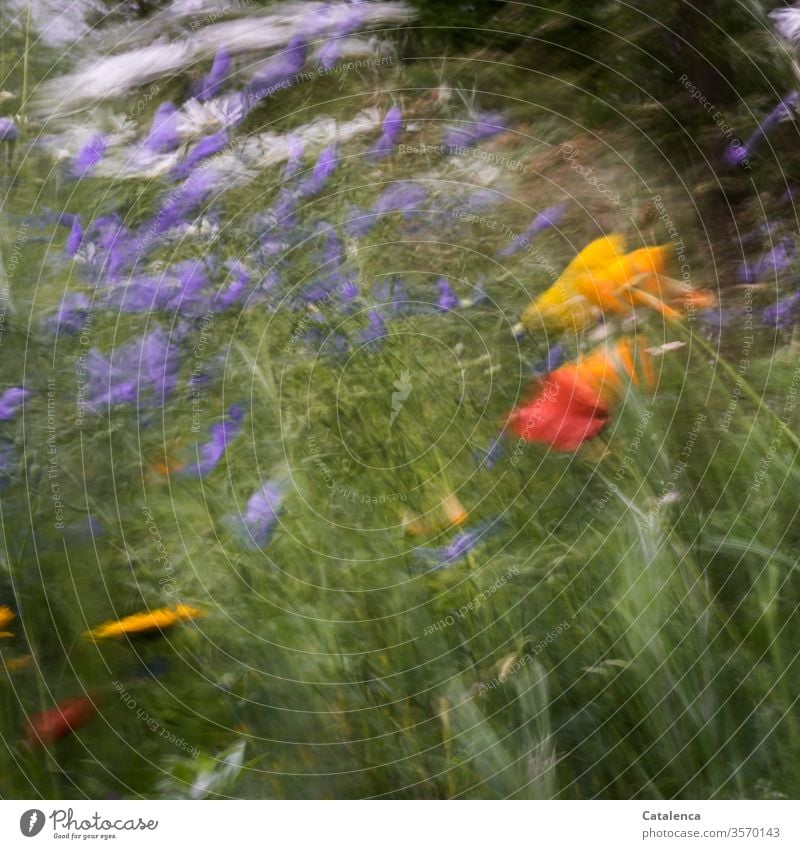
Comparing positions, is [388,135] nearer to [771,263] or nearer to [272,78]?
[272,78]

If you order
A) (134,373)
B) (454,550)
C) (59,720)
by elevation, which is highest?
(134,373)

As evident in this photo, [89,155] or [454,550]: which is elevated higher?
[89,155]

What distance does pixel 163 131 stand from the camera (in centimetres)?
60

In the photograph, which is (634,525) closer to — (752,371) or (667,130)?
(752,371)

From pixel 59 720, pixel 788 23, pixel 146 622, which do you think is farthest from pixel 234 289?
pixel 788 23

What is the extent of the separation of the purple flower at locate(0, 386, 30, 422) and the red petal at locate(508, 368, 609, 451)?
1.40ft

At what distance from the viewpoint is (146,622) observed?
1.95 feet

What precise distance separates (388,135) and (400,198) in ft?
0.18

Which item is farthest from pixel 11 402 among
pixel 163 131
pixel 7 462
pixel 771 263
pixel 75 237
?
pixel 771 263

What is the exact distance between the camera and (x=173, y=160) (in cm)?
60

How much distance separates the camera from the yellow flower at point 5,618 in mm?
591

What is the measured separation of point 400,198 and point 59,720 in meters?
0.54

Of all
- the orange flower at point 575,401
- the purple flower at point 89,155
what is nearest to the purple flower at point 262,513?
the orange flower at point 575,401

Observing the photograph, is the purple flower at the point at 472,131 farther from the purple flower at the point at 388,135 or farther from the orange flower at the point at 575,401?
the orange flower at the point at 575,401
